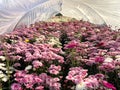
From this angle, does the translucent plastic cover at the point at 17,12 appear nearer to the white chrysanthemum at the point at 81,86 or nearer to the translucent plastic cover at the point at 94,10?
the translucent plastic cover at the point at 94,10

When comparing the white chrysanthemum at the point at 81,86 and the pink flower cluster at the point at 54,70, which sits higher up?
the pink flower cluster at the point at 54,70

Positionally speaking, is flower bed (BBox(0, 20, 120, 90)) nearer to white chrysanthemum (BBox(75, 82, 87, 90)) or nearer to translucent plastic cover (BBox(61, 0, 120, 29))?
white chrysanthemum (BBox(75, 82, 87, 90))

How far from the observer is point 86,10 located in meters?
9.89

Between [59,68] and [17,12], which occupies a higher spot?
[17,12]

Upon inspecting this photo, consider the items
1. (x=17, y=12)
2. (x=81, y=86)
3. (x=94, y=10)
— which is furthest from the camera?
(x=94, y=10)

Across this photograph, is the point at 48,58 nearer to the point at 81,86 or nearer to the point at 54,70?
the point at 54,70

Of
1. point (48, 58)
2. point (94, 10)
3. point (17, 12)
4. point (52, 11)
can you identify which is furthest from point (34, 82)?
point (94, 10)

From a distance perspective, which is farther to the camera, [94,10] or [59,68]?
[94,10]

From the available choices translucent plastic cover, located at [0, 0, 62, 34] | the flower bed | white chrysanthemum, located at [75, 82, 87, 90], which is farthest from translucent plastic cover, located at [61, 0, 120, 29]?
white chrysanthemum, located at [75, 82, 87, 90]

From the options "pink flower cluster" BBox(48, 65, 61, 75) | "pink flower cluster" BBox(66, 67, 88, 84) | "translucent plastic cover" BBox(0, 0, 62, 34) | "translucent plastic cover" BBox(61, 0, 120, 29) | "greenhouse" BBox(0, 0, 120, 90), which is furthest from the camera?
"translucent plastic cover" BBox(61, 0, 120, 29)

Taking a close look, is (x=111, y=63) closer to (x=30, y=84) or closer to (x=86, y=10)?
(x=30, y=84)

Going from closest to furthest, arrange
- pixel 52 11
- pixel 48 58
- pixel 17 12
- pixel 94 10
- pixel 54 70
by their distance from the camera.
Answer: pixel 54 70, pixel 48 58, pixel 17 12, pixel 52 11, pixel 94 10

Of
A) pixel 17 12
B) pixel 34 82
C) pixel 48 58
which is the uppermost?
pixel 17 12

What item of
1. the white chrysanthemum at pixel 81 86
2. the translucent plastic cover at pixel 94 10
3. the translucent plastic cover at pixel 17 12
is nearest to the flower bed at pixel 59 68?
the white chrysanthemum at pixel 81 86
